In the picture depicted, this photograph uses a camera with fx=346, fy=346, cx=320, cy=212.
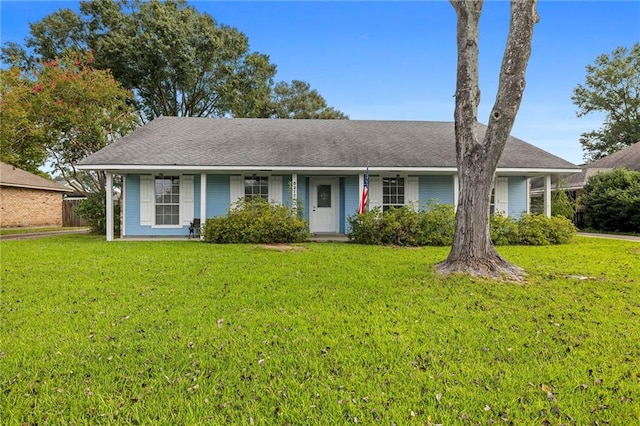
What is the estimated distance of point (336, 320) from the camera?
391cm

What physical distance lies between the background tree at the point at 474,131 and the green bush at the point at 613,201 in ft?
41.4

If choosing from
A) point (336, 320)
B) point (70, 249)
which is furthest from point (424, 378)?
point (70, 249)

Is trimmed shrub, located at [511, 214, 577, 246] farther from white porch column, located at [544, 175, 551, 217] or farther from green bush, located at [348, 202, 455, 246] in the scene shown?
green bush, located at [348, 202, 455, 246]

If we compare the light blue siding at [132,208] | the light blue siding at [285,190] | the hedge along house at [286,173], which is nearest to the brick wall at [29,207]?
the hedge along house at [286,173]

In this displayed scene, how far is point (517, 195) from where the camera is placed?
1341 cm

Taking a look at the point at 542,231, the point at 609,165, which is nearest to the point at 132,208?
the point at 542,231

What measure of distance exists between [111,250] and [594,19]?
17452 mm

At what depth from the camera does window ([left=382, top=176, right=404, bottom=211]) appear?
13.2m

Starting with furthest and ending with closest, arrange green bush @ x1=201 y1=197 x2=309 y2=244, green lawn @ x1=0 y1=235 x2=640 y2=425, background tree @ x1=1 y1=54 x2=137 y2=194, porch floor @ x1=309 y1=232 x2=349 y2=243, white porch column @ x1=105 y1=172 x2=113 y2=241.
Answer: background tree @ x1=1 y1=54 x2=137 y2=194 < porch floor @ x1=309 y1=232 x2=349 y2=243 < white porch column @ x1=105 y1=172 x2=113 y2=241 < green bush @ x1=201 y1=197 x2=309 y2=244 < green lawn @ x1=0 y1=235 x2=640 y2=425

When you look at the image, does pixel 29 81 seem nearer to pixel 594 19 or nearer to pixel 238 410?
pixel 238 410

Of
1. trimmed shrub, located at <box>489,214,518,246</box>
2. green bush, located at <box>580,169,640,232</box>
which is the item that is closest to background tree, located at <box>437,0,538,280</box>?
trimmed shrub, located at <box>489,214,518,246</box>

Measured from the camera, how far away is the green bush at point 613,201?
14680mm

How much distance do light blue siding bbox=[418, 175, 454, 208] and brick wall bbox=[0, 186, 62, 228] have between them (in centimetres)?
2181

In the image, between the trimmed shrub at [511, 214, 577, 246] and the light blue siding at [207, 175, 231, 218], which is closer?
the trimmed shrub at [511, 214, 577, 246]
